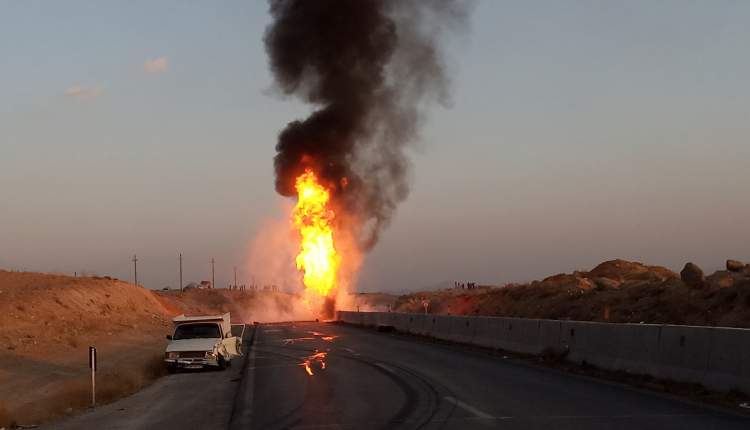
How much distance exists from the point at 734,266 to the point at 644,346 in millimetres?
19627

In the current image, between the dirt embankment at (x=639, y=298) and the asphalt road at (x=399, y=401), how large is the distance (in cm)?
879

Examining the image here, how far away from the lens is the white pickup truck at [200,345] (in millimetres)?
22688

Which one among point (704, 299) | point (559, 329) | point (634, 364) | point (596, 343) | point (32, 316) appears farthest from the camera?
point (32, 316)

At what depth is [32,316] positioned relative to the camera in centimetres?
4831

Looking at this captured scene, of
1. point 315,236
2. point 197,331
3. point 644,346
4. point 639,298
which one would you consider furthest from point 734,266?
point 315,236

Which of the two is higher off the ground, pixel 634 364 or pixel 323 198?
pixel 323 198

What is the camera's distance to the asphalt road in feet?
37.3

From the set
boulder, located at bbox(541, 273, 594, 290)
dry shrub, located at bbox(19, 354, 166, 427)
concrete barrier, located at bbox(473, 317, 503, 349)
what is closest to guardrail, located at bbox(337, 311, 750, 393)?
concrete barrier, located at bbox(473, 317, 503, 349)

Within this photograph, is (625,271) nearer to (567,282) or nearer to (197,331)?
(567,282)

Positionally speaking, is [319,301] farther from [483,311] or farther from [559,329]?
[559,329]

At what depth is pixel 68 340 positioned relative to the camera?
35.6 meters

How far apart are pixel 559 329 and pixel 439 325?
14169mm

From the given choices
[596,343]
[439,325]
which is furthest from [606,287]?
[596,343]

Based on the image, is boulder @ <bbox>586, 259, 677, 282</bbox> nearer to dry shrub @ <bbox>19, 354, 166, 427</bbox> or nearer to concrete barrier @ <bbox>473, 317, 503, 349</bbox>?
concrete barrier @ <bbox>473, 317, 503, 349</bbox>
